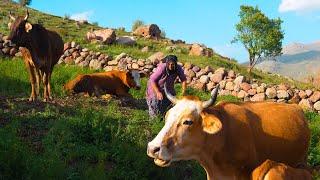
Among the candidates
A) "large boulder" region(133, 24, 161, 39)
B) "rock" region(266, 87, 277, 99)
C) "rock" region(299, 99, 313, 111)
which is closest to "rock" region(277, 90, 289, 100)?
"rock" region(266, 87, 277, 99)

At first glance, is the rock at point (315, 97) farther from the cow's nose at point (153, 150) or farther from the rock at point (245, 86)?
the cow's nose at point (153, 150)

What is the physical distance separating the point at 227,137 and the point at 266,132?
0.61 meters

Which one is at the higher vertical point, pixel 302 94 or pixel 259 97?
pixel 302 94

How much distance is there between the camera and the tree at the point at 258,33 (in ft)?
133

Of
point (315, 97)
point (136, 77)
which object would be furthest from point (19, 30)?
point (315, 97)

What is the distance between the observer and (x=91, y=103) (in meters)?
14.6

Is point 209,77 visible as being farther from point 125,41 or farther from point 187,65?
point 125,41

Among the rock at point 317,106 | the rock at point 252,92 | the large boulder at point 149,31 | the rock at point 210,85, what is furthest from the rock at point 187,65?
the large boulder at point 149,31

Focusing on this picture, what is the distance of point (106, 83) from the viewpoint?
16.8 metres

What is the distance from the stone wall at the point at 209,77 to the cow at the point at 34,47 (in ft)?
21.0

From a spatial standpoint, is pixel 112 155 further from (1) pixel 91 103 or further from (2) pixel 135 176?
(1) pixel 91 103

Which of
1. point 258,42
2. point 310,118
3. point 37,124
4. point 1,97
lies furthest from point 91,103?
point 258,42

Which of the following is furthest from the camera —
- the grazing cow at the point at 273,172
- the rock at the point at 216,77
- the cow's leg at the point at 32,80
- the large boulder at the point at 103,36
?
the large boulder at the point at 103,36

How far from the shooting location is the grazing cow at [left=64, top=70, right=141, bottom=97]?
1641 centimetres
